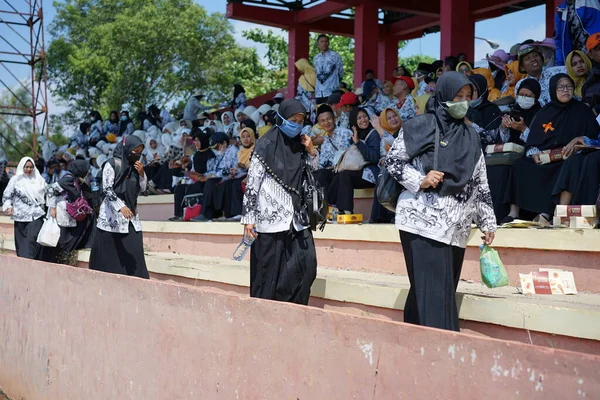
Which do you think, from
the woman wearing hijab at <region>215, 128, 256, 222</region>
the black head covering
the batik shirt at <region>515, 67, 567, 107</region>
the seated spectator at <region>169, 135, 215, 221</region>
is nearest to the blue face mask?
the batik shirt at <region>515, 67, 567, 107</region>

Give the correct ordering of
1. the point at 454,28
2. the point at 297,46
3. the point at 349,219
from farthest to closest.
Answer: the point at 297,46 → the point at 454,28 → the point at 349,219

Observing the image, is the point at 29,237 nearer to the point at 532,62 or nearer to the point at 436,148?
the point at 532,62

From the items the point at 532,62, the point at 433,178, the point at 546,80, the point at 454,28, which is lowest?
the point at 433,178

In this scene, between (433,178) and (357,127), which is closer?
(433,178)

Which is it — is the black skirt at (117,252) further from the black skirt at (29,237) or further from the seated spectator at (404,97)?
the seated spectator at (404,97)

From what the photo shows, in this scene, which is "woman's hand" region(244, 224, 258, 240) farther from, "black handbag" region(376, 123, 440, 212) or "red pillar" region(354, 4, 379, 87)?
"red pillar" region(354, 4, 379, 87)

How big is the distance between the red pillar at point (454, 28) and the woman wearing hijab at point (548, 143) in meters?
6.64

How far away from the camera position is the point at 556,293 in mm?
5344

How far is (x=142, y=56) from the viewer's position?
28.3m

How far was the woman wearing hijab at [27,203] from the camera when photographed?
10414 mm

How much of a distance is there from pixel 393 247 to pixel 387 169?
93.5 inches

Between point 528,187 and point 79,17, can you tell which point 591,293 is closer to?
point 528,187

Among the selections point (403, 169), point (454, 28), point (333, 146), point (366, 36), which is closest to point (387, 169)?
point (403, 169)

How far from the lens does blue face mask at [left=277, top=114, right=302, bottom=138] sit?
5.54 metres
